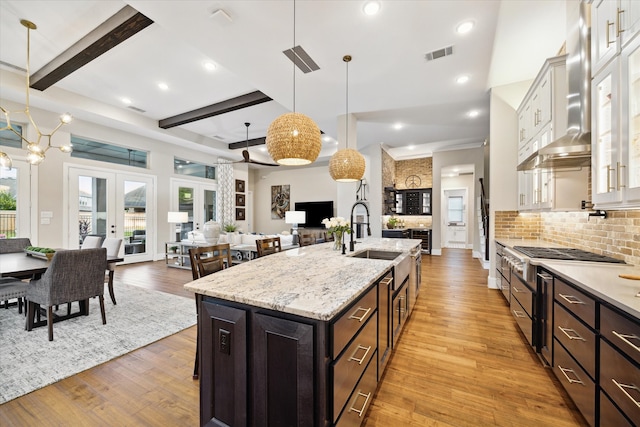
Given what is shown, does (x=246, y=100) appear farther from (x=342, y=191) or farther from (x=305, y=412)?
(x=305, y=412)

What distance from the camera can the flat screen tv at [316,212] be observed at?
9492 millimetres

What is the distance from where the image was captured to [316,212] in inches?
381

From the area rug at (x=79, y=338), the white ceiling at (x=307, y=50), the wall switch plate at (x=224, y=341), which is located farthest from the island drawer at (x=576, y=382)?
the area rug at (x=79, y=338)

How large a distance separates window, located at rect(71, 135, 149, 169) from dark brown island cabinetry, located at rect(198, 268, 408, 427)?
6669mm

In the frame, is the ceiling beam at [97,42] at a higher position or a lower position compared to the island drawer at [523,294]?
higher

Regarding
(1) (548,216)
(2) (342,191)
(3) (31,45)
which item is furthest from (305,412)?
(3) (31,45)

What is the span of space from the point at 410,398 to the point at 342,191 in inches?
167

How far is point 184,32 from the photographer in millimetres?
2752

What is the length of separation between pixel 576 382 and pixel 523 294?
1.01 m

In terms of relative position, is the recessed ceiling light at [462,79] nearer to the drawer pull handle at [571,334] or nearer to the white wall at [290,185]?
the drawer pull handle at [571,334]

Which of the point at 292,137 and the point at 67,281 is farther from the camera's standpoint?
the point at 67,281

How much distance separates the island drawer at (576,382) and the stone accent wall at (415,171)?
7526mm

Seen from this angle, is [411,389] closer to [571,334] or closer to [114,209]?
[571,334]

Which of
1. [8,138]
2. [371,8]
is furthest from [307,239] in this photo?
[8,138]
